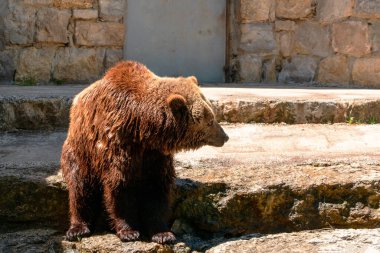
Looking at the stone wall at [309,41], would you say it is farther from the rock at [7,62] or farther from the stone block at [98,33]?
the rock at [7,62]

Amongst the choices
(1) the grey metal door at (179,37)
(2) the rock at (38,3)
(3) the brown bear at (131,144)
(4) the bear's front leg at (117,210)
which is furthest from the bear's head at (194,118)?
(1) the grey metal door at (179,37)

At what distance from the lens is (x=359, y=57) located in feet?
25.6

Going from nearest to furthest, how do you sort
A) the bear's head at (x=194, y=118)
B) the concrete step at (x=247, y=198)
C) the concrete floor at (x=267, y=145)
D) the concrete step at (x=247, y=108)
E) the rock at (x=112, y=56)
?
the bear's head at (x=194, y=118), the concrete step at (x=247, y=198), the concrete floor at (x=267, y=145), the concrete step at (x=247, y=108), the rock at (x=112, y=56)

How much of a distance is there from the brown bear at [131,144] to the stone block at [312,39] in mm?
4011

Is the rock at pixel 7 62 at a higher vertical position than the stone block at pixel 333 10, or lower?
lower

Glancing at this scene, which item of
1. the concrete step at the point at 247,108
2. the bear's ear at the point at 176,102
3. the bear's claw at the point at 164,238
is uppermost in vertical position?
the bear's ear at the point at 176,102

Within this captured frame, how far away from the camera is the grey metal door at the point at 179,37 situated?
7.91 metres

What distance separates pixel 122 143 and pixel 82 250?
612mm

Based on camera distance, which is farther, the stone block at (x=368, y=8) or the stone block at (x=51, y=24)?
the stone block at (x=368, y=8)

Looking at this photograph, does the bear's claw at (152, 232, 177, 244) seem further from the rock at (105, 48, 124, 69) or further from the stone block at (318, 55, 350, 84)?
the stone block at (318, 55, 350, 84)

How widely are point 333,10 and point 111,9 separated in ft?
7.92

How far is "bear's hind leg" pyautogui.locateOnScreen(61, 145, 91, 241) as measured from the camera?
3957mm

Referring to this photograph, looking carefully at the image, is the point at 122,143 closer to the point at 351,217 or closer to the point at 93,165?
the point at 93,165

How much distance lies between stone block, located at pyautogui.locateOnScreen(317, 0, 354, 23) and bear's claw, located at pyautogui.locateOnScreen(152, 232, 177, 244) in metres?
4.59
